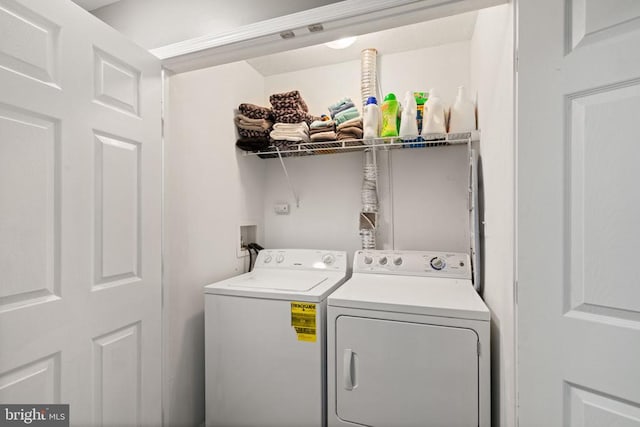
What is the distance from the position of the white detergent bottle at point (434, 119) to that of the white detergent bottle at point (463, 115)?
0.27 feet

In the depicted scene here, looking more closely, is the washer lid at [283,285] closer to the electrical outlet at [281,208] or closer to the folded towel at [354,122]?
the electrical outlet at [281,208]

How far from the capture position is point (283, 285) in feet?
5.76

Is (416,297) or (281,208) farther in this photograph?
(281,208)

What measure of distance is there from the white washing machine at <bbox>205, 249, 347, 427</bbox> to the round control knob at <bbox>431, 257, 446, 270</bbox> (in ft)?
2.17

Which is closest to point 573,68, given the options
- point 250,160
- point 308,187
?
point 308,187

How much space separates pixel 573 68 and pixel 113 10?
7.30 ft

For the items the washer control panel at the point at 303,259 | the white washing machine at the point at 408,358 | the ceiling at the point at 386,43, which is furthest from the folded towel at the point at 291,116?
the white washing machine at the point at 408,358

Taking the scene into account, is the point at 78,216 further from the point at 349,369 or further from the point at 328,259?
the point at 328,259

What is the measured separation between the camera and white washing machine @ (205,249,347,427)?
1535mm

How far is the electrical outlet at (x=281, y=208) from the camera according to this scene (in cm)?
249

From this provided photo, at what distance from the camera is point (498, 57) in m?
1.19

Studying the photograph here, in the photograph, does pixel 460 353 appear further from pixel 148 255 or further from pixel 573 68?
pixel 148 255

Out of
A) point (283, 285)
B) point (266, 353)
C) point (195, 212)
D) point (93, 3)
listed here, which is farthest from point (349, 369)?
point (93, 3)

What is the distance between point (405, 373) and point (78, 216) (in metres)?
1.49
